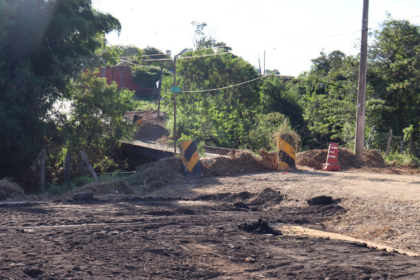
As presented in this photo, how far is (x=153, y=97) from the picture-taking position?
56.7 metres

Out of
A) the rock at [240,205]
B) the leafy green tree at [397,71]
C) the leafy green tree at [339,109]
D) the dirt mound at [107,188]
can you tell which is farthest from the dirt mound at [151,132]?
the rock at [240,205]

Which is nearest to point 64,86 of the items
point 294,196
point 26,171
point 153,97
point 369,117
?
point 26,171

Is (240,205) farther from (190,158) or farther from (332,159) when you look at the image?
(332,159)

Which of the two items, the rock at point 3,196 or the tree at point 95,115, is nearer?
the rock at point 3,196

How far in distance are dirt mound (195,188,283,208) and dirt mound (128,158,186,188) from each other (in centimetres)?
229

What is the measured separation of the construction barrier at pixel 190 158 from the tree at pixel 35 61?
5069mm

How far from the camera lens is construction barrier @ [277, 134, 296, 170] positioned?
13.3 metres

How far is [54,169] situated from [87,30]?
759 cm

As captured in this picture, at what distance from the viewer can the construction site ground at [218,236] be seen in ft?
13.6

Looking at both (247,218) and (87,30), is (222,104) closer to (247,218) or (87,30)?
(87,30)

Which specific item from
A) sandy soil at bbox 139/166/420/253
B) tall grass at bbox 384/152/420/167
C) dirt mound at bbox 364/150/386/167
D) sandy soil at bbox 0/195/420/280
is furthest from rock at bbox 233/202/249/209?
tall grass at bbox 384/152/420/167

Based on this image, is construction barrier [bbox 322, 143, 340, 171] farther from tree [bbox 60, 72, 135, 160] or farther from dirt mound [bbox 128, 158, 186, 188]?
tree [bbox 60, 72, 135, 160]

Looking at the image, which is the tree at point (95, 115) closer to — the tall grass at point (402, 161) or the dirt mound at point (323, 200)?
the dirt mound at point (323, 200)

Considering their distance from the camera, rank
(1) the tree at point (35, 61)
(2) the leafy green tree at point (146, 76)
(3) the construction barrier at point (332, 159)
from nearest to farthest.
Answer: (1) the tree at point (35, 61)
(3) the construction barrier at point (332, 159)
(2) the leafy green tree at point (146, 76)
